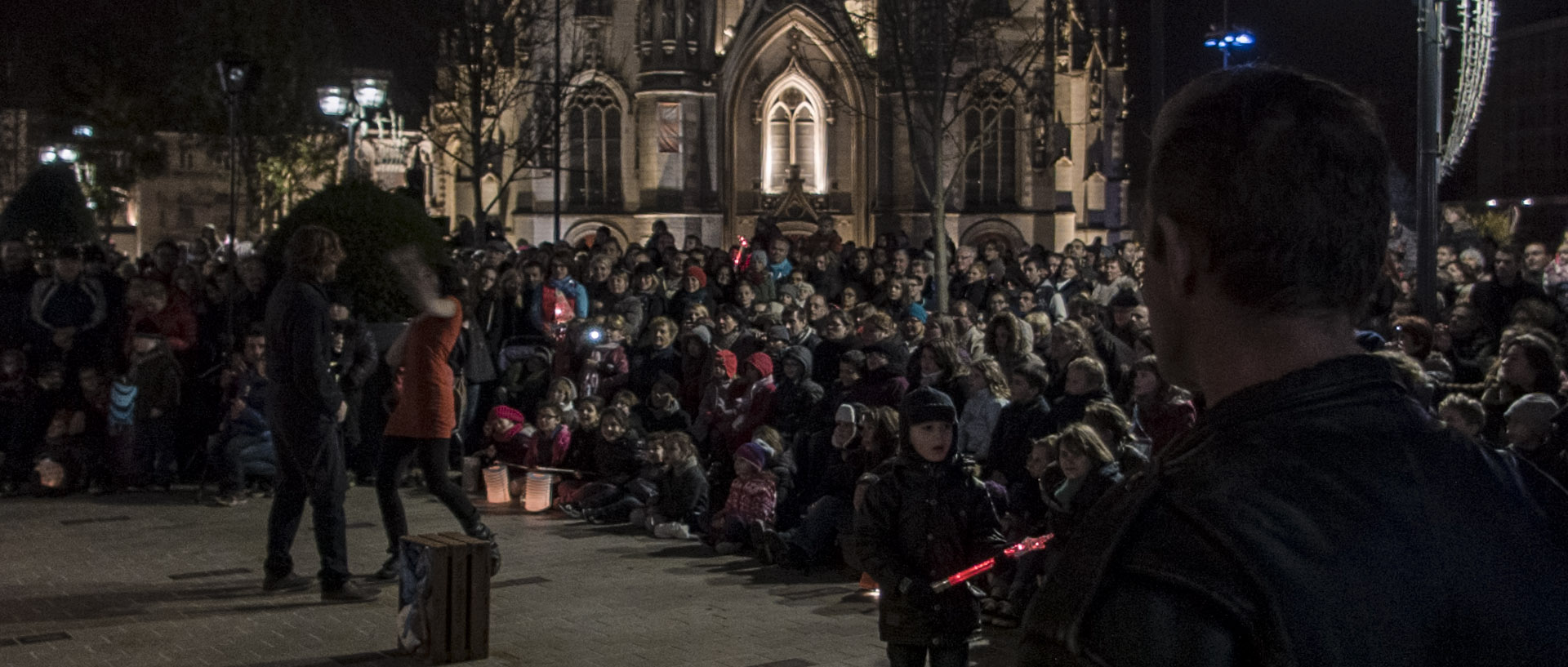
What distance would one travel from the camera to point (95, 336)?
47.8ft

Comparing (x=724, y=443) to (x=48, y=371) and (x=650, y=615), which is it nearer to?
(x=650, y=615)

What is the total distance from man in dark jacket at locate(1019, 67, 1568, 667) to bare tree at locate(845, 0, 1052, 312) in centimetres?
1743

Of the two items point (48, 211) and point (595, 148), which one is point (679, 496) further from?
point (595, 148)

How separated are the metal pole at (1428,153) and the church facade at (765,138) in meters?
29.2

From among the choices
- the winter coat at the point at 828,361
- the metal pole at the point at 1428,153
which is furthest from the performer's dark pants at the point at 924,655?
the metal pole at the point at 1428,153

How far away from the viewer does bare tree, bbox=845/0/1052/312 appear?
21031 mm

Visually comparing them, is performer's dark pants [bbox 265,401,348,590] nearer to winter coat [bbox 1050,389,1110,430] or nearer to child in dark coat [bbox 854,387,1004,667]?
child in dark coat [bbox 854,387,1004,667]

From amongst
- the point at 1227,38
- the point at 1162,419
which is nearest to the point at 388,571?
the point at 1162,419

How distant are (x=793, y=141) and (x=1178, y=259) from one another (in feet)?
140

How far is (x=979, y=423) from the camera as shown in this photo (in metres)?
10.1

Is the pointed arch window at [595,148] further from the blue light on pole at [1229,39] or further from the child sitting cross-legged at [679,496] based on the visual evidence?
the child sitting cross-legged at [679,496]

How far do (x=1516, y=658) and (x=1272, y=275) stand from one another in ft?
1.27

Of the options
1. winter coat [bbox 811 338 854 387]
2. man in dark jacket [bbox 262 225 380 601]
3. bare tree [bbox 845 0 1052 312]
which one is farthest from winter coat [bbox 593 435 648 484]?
bare tree [bbox 845 0 1052 312]

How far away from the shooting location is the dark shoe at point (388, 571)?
9141 mm
